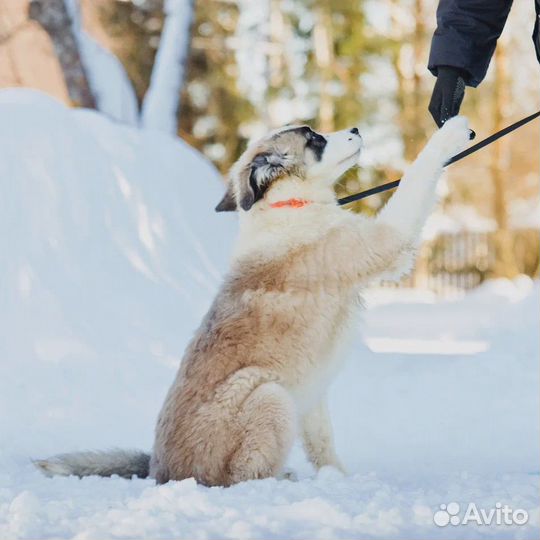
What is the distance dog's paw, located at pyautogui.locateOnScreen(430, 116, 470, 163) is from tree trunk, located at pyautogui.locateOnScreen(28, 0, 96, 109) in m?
8.28

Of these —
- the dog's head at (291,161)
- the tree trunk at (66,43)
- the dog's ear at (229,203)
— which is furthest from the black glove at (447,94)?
the tree trunk at (66,43)

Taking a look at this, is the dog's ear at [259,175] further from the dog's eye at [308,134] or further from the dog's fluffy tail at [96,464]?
the dog's fluffy tail at [96,464]

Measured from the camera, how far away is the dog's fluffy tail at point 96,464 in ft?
14.3

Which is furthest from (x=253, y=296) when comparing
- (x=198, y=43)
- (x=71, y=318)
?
(x=198, y=43)

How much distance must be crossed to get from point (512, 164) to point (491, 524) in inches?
1060

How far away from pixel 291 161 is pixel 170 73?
324 inches

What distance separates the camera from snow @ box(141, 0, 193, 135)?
485 inches

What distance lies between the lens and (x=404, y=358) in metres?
8.63

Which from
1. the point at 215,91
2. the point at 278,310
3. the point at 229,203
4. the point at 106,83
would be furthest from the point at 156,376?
the point at 215,91

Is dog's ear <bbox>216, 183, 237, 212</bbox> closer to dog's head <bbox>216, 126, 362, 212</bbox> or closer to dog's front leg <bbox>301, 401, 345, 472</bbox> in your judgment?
dog's head <bbox>216, 126, 362, 212</bbox>

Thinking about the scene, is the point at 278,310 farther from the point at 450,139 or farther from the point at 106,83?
the point at 106,83

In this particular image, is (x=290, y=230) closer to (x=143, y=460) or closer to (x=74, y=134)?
(x=143, y=460)

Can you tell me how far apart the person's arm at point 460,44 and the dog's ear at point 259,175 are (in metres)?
1.04
